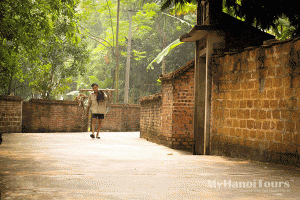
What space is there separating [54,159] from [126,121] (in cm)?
1789

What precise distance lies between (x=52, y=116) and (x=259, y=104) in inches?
585

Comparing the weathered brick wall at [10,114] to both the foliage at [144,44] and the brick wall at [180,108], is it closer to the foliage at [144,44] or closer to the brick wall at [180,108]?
the brick wall at [180,108]

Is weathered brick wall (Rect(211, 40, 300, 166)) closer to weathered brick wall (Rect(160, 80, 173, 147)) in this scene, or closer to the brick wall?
the brick wall

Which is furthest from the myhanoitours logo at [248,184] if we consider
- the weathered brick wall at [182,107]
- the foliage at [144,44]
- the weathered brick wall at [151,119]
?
the foliage at [144,44]

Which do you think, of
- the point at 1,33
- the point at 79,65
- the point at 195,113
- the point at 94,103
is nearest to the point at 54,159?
the point at 195,113

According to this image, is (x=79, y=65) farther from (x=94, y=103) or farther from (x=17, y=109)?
(x=94, y=103)

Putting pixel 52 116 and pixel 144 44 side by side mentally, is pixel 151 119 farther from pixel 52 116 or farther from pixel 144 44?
pixel 144 44

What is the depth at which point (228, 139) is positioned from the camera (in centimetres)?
849

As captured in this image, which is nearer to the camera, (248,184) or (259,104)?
(248,184)

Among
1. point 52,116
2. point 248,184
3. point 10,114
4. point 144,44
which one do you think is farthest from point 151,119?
point 144,44

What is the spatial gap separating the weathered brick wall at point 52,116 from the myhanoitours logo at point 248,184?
16.7 metres

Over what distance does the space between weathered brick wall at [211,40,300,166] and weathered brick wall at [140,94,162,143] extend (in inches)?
144

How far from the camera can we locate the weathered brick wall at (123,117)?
24562mm

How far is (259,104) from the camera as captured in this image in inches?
296
